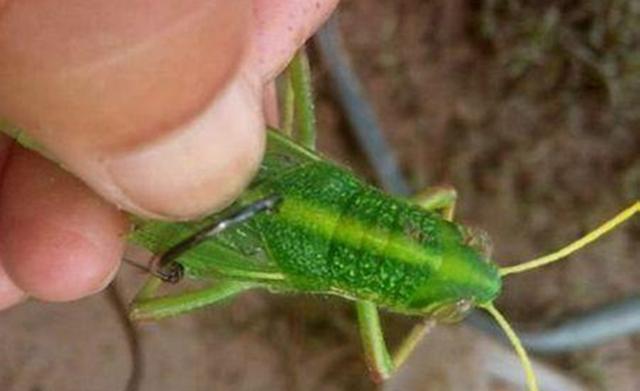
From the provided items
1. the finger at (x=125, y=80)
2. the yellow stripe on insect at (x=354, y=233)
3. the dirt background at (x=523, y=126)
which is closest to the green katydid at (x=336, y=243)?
the yellow stripe on insect at (x=354, y=233)

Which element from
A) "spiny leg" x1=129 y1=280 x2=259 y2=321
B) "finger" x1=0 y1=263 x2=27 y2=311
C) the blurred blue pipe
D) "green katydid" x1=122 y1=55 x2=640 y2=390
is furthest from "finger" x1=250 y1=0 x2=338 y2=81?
the blurred blue pipe

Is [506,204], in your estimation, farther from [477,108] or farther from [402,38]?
[402,38]

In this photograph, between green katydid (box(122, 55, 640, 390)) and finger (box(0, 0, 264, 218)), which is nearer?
finger (box(0, 0, 264, 218))

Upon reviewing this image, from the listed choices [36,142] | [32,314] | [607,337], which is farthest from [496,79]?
[36,142]

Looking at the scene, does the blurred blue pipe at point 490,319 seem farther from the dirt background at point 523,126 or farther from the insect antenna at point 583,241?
the insect antenna at point 583,241

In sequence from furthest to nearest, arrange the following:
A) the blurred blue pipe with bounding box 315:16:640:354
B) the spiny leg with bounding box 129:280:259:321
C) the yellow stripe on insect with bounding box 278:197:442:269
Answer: the blurred blue pipe with bounding box 315:16:640:354, the spiny leg with bounding box 129:280:259:321, the yellow stripe on insect with bounding box 278:197:442:269

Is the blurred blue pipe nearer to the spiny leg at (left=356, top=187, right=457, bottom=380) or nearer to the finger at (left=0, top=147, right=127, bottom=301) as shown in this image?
the spiny leg at (left=356, top=187, right=457, bottom=380)

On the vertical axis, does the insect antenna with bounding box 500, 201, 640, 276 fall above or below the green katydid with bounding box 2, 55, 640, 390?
above
